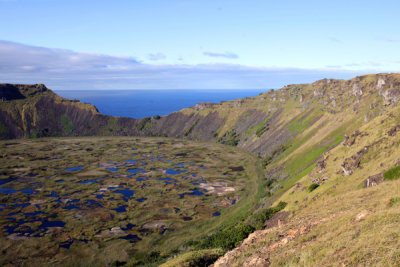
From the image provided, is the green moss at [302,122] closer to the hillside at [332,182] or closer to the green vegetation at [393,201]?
the hillside at [332,182]

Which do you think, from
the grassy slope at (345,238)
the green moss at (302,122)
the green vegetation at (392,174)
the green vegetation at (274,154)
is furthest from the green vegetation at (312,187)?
the green moss at (302,122)

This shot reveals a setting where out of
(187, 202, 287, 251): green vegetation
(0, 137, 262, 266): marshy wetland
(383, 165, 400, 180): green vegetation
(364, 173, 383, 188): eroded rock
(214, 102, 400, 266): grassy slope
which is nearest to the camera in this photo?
(214, 102, 400, 266): grassy slope

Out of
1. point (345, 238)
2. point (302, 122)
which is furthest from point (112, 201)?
point (302, 122)

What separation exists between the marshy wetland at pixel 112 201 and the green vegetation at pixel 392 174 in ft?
147

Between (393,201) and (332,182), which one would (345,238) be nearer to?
(393,201)

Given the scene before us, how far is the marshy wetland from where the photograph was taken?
64938mm

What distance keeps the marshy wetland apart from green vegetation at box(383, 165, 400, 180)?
1760 inches

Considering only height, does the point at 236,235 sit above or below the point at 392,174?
below

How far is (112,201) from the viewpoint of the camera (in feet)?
312

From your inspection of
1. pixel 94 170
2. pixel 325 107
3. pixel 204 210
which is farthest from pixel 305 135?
pixel 94 170

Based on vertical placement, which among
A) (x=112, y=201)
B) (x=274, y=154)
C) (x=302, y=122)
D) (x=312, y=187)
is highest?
(x=302, y=122)

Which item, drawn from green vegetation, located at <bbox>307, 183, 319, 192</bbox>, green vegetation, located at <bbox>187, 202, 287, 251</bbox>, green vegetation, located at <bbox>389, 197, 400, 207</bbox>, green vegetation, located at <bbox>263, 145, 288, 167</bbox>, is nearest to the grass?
green vegetation, located at <bbox>307, 183, 319, 192</bbox>

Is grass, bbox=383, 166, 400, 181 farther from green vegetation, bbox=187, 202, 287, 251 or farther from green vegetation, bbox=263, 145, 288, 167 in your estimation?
green vegetation, bbox=263, 145, 288, 167

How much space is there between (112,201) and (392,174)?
84.3m
